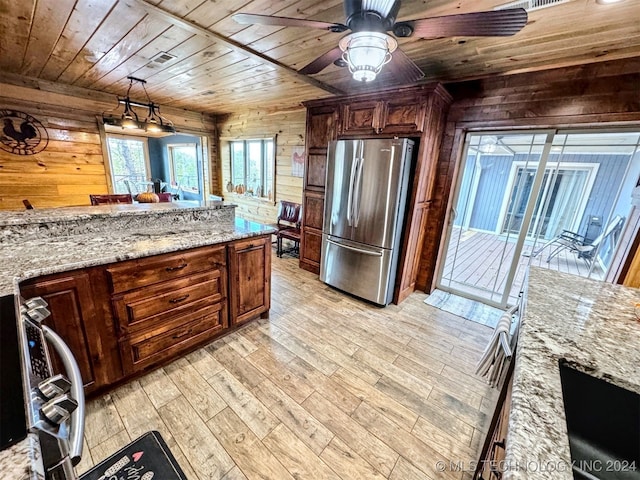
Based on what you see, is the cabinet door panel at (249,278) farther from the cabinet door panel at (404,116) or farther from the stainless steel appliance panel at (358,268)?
the cabinet door panel at (404,116)

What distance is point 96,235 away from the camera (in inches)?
74.8

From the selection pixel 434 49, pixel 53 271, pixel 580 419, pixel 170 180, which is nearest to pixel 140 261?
pixel 53 271

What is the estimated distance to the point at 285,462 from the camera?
138cm

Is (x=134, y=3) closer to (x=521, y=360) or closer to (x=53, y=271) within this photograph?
(x=53, y=271)

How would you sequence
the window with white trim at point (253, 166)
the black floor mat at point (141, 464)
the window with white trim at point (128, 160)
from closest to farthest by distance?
the black floor mat at point (141, 464) < the window with white trim at point (253, 166) < the window with white trim at point (128, 160)

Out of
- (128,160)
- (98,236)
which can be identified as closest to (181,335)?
(98,236)

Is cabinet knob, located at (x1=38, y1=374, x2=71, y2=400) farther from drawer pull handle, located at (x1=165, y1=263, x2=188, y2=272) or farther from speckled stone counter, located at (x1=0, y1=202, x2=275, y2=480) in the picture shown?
drawer pull handle, located at (x1=165, y1=263, x2=188, y2=272)

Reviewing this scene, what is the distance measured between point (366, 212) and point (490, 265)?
2653 millimetres

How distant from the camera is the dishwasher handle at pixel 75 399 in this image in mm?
634

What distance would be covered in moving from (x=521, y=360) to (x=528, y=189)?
264 cm

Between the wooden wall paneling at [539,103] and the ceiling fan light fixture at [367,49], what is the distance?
73.0 inches

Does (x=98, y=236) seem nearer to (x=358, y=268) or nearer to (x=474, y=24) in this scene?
(x=358, y=268)

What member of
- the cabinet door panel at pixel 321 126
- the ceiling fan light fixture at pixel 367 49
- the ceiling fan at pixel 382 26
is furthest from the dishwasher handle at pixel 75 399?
the cabinet door panel at pixel 321 126

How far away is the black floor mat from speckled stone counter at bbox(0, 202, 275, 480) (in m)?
0.92
